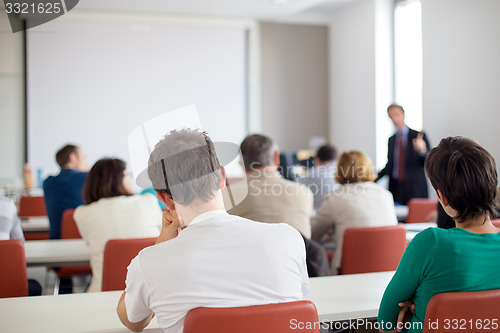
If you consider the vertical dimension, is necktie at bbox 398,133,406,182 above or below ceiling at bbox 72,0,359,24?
below

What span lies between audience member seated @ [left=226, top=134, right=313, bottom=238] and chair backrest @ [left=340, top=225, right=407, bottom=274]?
32cm

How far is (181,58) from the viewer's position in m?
7.86

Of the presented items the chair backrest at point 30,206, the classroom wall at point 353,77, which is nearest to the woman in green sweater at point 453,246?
the chair backrest at point 30,206

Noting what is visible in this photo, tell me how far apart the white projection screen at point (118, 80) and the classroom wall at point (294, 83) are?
41 cm

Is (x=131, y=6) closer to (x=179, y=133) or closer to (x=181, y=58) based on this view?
(x=181, y=58)

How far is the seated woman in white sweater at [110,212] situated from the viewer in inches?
110

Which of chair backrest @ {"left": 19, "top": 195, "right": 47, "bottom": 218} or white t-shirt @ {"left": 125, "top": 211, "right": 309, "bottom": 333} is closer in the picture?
white t-shirt @ {"left": 125, "top": 211, "right": 309, "bottom": 333}

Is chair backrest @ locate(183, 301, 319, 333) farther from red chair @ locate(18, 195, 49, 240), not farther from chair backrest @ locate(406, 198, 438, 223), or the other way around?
red chair @ locate(18, 195, 49, 240)

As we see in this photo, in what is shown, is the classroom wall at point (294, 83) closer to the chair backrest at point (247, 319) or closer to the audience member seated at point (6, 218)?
the audience member seated at point (6, 218)

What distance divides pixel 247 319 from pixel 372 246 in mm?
1621

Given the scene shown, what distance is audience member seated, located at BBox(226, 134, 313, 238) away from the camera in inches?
117

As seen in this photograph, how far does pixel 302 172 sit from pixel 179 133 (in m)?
5.77

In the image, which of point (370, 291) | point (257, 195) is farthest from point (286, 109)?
point (370, 291)

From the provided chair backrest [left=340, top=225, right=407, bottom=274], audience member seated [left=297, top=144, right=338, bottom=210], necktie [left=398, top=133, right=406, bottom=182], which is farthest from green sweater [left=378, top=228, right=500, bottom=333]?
necktie [left=398, top=133, right=406, bottom=182]
